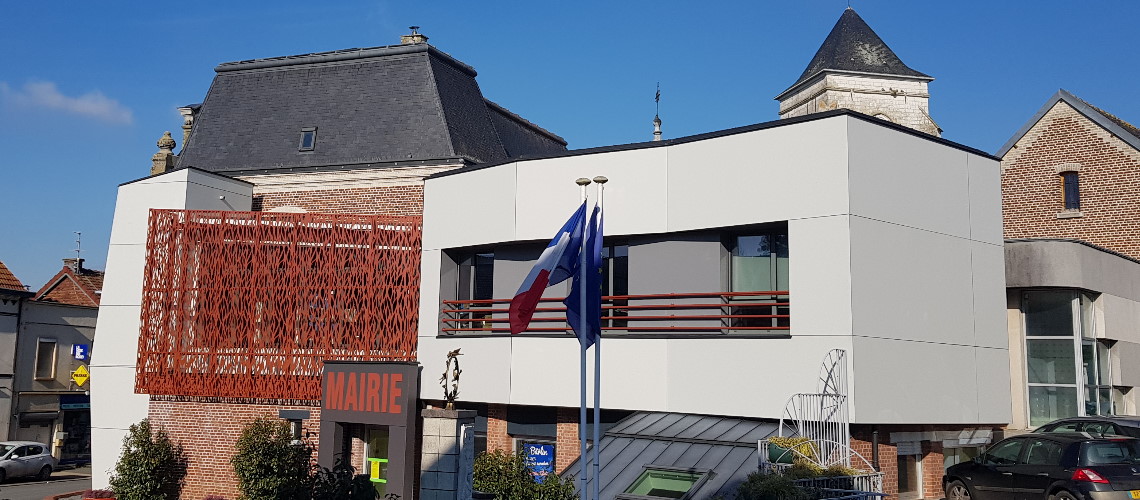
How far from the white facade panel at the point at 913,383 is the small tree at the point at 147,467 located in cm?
1598

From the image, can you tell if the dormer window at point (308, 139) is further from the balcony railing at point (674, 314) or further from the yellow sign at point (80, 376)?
the yellow sign at point (80, 376)

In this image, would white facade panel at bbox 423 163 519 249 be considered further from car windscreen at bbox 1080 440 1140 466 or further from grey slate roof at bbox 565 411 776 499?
car windscreen at bbox 1080 440 1140 466

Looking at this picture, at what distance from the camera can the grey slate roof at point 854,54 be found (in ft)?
203

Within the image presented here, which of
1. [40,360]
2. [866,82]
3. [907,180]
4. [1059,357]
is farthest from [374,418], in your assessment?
[866,82]

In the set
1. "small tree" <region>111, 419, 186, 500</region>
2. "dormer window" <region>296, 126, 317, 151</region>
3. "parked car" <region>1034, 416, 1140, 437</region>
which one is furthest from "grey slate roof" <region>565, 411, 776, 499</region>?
"dormer window" <region>296, 126, 317, 151</region>

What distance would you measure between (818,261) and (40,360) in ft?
112

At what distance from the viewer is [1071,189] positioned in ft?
91.8

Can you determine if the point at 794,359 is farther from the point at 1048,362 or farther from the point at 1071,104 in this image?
the point at 1071,104

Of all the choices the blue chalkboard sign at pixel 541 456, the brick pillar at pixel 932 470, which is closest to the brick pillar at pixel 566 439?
the blue chalkboard sign at pixel 541 456

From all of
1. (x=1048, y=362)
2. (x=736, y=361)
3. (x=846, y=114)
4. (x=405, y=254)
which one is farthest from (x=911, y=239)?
(x=405, y=254)

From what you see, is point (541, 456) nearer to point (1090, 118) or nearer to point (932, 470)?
point (932, 470)

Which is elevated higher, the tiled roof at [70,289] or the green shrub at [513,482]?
the tiled roof at [70,289]

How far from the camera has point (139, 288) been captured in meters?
24.1

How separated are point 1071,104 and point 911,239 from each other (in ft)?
47.6
